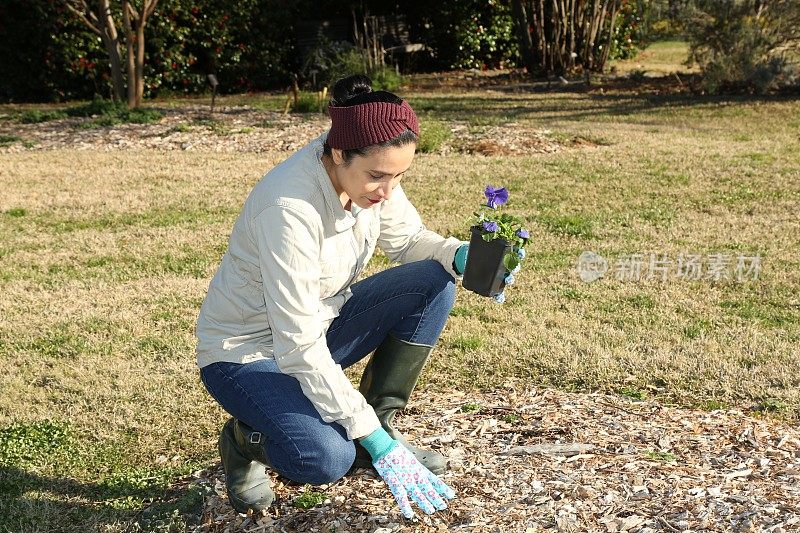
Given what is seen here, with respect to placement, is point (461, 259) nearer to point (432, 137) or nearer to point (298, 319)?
point (298, 319)

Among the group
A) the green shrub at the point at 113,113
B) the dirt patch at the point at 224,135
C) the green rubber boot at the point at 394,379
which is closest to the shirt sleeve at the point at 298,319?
the green rubber boot at the point at 394,379

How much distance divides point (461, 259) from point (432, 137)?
7.42 meters

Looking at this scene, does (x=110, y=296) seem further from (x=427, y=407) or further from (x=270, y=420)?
(x=270, y=420)

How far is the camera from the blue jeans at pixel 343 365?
3223 mm

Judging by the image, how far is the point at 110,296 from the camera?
6.37 meters

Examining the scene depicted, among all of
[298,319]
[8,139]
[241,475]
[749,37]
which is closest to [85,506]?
[241,475]

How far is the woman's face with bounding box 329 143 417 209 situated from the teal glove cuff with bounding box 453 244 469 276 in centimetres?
57

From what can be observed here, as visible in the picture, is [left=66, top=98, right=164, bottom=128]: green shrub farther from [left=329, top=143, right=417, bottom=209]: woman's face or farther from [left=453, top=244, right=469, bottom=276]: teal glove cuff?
[left=329, top=143, right=417, bottom=209]: woman's face

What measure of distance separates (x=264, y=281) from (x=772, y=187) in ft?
22.9

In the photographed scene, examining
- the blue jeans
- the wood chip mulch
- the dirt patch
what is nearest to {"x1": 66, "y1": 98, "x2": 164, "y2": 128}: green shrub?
the dirt patch

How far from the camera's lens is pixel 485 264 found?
3.64m

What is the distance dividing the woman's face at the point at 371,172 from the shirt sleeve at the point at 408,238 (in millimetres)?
460

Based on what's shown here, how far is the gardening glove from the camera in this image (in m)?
3.03

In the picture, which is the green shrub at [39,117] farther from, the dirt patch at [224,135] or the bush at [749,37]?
the bush at [749,37]
